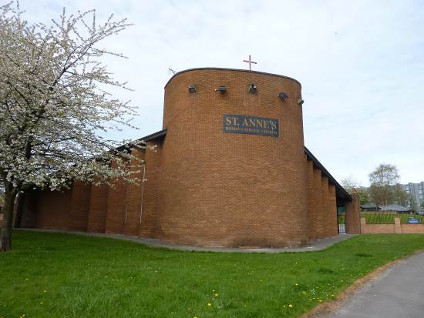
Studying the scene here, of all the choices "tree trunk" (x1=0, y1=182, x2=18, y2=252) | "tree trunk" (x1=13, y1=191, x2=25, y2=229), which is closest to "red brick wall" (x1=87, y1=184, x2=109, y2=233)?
"tree trunk" (x1=13, y1=191, x2=25, y2=229)

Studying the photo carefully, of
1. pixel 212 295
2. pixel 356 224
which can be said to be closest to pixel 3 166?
pixel 212 295

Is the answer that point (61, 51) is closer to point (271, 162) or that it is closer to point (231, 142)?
point (231, 142)

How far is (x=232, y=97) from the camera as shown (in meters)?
17.3

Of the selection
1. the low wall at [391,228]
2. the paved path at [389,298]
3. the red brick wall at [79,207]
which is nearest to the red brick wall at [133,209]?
the red brick wall at [79,207]

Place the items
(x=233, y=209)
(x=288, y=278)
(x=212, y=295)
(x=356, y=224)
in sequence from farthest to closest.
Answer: (x=356, y=224) → (x=233, y=209) → (x=288, y=278) → (x=212, y=295)

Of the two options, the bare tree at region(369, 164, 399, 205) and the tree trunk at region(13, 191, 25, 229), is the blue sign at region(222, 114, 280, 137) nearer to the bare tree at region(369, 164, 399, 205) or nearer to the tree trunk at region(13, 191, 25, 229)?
the tree trunk at region(13, 191, 25, 229)

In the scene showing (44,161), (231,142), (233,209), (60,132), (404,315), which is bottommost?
(404,315)

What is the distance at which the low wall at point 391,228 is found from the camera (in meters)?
29.8

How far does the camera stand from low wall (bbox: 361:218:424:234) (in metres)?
29.8

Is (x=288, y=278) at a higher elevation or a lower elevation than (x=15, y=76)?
lower

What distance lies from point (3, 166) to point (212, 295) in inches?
279

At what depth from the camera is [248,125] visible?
17.2 metres

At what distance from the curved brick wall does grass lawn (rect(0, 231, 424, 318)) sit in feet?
20.3

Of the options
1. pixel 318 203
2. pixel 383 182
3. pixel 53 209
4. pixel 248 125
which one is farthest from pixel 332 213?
pixel 383 182
